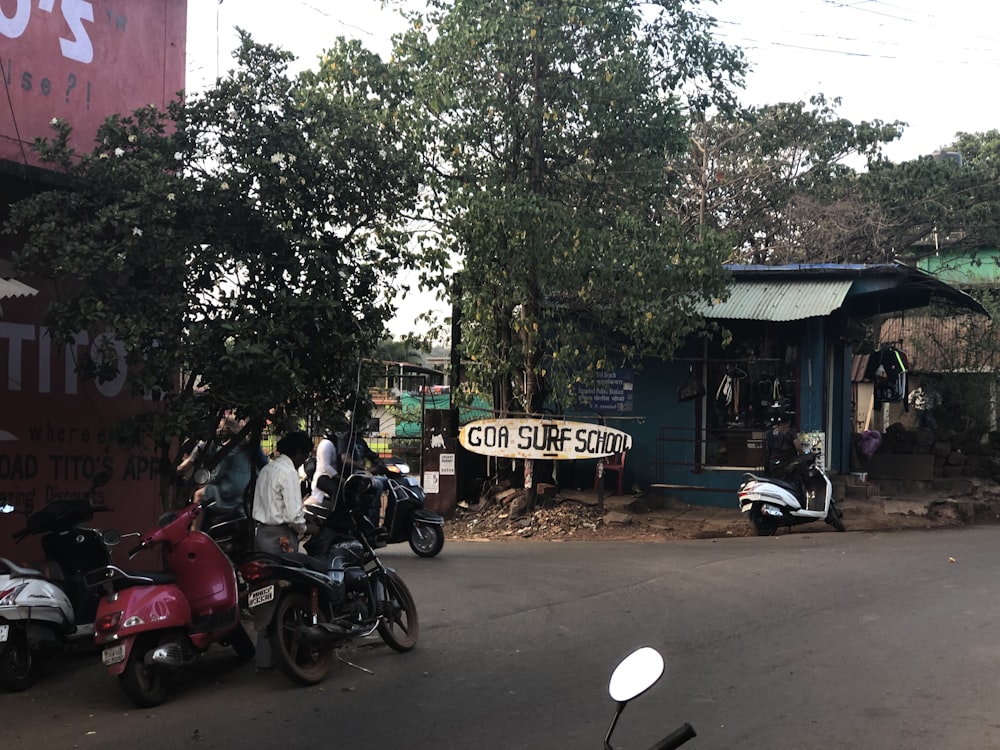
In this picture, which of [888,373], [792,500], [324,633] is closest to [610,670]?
[324,633]

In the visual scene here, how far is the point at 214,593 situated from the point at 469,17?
30.1 feet

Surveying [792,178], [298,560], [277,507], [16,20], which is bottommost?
[298,560]

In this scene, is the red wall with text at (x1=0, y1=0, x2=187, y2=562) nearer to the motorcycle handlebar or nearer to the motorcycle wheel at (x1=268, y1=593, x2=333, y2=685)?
the motorcycle wheel at (x1=268, y1=593, x2=333, y2=685)

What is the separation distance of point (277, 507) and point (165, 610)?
127 cm

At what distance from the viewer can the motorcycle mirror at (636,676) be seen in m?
2.35

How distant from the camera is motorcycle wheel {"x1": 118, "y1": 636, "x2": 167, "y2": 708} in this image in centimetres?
569

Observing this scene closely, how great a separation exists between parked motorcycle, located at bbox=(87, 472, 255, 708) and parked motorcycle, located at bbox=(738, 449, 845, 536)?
27.9 feet

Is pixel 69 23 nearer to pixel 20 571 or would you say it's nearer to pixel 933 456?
pixel 20 571

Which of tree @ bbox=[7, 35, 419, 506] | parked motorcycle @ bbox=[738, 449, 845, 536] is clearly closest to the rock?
parked motorcycle @ bbox=[738, 449, 845, 536]

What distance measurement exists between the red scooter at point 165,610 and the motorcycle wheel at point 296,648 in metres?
0.39

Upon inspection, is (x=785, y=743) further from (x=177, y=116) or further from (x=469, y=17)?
(x=469, y=17)

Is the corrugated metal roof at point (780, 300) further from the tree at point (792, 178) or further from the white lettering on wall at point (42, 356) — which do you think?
the white lettering on wall at point (42, 356)

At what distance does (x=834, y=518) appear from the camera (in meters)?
13.4

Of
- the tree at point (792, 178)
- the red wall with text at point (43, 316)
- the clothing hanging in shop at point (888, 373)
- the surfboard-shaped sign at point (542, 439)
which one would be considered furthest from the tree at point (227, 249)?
the tree at point (792, 178)
